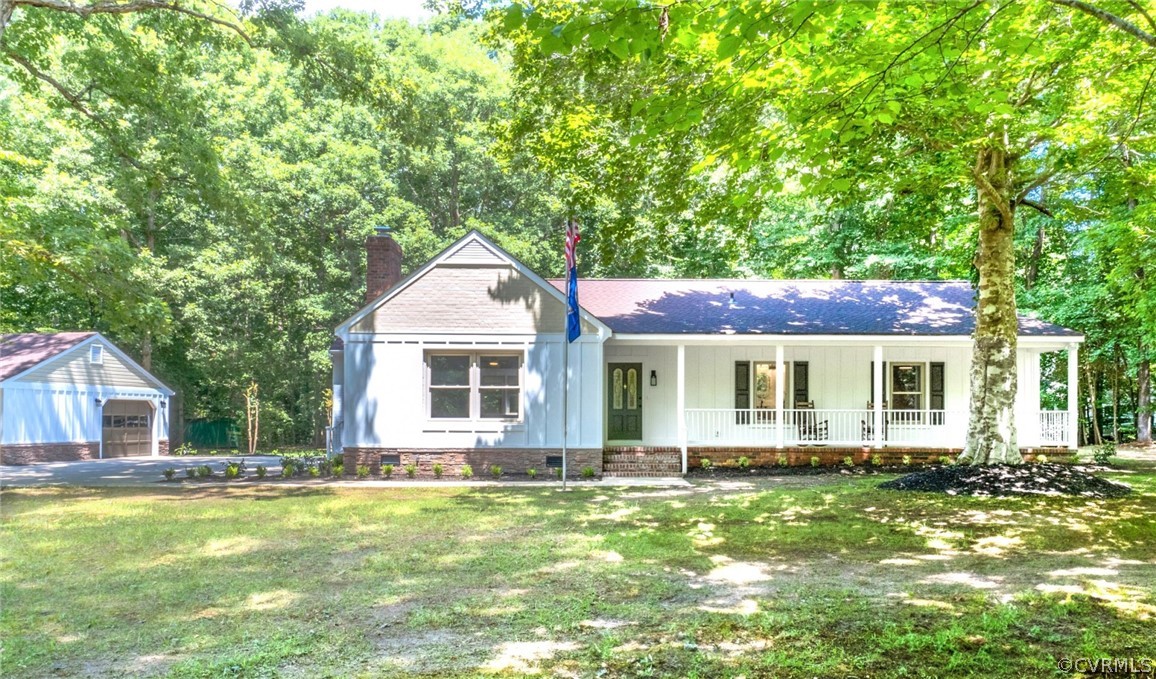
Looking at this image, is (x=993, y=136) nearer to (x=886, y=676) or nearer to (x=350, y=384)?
(x=886, y=676)

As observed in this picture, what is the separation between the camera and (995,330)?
12445mm

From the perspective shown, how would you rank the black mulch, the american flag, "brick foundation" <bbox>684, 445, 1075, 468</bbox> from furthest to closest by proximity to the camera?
"brick foundation" <bbox>684, 445, 1075, 468</bbox> < the american flag < the black mulch

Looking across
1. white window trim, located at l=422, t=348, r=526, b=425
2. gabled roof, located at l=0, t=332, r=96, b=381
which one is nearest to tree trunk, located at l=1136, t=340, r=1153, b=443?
white window trim, located at l=422, t=348, r=526, b=425

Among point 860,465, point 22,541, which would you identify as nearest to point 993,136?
point 860,465


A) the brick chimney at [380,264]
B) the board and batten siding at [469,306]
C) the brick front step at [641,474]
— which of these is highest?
the brick chimney at [380,264]

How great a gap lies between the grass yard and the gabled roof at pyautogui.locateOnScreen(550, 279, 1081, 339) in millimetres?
6563

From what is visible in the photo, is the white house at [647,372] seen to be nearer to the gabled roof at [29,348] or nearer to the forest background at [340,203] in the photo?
the forest background at [340,203]

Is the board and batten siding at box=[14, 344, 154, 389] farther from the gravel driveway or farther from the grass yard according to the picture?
the grass yard

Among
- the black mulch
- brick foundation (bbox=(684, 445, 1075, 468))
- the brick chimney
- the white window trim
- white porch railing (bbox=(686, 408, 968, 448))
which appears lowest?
brick foundation (bbox=(684, 445, 1075, 468))

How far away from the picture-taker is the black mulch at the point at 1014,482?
438 inches

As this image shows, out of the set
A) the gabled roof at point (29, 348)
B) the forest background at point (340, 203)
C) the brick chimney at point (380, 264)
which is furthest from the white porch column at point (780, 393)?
the gabled roof at point (29, 348)

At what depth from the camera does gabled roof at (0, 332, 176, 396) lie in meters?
22.5

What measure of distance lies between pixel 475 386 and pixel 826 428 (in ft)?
28.2

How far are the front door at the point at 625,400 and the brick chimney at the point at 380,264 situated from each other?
6037 millimetres
